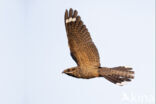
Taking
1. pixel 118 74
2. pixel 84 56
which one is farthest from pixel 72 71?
pixel 118 74

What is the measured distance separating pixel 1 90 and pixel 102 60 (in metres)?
0.65

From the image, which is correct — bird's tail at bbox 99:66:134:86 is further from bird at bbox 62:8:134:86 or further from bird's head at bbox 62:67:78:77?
bird's head at bbox 62:67:78:77

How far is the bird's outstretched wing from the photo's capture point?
58.0 inches

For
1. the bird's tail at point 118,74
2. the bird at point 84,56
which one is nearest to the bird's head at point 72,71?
the bird at point 84,56

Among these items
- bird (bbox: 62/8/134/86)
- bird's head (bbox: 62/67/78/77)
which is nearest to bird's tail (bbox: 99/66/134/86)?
bird (bbox: 62/8/134/86)

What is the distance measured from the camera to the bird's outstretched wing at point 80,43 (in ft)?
4.83

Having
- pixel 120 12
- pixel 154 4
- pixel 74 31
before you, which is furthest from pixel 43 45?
pixel 154 4

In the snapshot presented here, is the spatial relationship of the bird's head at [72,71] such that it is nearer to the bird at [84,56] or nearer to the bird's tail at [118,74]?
the bird at [84,56]

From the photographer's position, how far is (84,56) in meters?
1.50

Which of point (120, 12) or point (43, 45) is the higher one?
point (120, 12)

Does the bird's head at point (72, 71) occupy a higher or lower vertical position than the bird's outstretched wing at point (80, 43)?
lower

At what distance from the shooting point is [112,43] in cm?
157

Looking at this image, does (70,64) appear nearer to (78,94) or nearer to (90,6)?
(78,94)

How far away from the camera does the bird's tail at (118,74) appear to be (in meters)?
1.44
